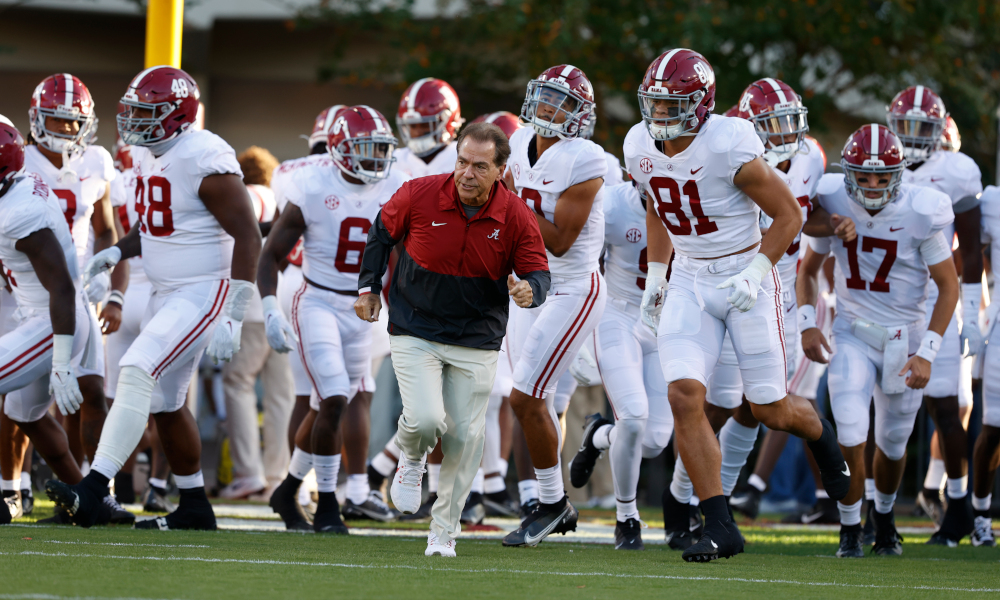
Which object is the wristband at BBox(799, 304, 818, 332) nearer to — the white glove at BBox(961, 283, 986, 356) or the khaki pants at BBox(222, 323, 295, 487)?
the white glove at BBox(961, 283, 986, 356)

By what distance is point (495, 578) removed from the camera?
427 cm

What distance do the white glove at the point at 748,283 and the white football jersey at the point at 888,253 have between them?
146 cm

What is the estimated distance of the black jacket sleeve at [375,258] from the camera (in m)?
4.96

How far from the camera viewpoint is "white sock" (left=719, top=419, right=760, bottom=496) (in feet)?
21.1

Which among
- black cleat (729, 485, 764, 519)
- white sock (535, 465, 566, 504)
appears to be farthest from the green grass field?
black cleat (729, 485, 764, 519)

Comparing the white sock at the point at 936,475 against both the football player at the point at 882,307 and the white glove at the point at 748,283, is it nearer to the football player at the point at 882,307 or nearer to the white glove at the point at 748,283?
the football player at the point at 882,307

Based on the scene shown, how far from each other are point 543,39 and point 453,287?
24.7 feet

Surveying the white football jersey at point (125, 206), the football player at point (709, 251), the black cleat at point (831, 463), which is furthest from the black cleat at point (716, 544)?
the white football jersey at point (125, 206)

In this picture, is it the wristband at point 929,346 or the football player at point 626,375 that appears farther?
the wristband at point 929,346

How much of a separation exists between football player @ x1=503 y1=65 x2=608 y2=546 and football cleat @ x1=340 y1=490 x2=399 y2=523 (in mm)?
1632

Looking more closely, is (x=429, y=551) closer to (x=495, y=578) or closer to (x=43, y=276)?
(x=495, y=578)

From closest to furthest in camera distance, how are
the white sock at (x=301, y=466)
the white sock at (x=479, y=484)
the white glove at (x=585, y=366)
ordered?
the white glove at (x=585, y=366)
the white sock at (x=301, y=466)
the white sock at (x=479, y=484)

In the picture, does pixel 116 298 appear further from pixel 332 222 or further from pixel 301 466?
pixel 301 466

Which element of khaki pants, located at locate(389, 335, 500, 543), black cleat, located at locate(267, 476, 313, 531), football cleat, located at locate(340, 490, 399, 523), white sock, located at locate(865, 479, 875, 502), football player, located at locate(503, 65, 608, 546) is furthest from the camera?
football cleat, located at locate(340, 490, 399, 523)
